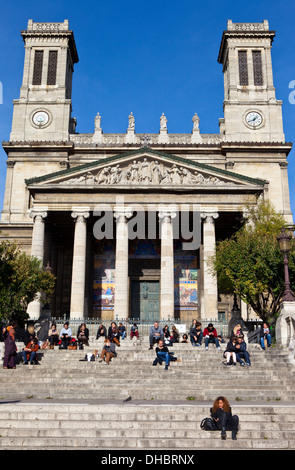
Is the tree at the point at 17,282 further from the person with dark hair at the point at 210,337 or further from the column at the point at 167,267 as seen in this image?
the person with dark hair at the point at 210,337

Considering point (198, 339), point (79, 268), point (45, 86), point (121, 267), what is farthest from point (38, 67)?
point (198, 339)

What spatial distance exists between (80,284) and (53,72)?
25.7 meters

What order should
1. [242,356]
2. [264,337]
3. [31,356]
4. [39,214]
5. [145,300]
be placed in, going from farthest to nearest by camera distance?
[145,300], [39,214], [264,337], [31,356], [242,356]

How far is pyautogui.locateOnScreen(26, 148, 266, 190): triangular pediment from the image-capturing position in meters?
34.6

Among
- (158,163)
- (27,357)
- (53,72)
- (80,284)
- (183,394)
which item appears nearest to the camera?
(183,394)

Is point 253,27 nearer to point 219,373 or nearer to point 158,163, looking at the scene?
point 158,163

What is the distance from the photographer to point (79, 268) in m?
33.5

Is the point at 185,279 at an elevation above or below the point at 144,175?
below

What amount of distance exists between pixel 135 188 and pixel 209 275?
7.95 meters

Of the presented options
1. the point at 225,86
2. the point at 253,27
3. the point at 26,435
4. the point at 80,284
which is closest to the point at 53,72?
the point at 225,86

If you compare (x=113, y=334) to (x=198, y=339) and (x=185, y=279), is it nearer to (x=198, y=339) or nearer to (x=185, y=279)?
(x=198, y=339)

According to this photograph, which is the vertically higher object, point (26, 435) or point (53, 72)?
point (53, 72)

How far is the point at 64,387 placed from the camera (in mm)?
16203

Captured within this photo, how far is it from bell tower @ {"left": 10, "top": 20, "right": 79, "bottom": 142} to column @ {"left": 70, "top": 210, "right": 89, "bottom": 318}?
47.0 ft
